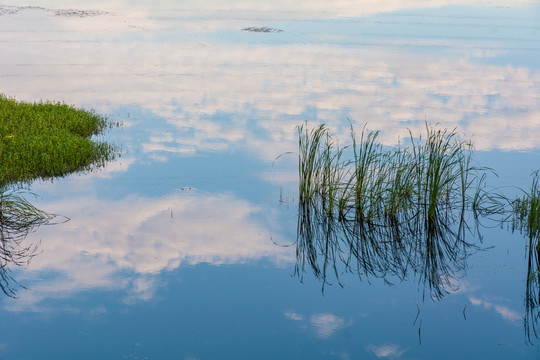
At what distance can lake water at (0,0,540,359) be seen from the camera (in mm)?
6879

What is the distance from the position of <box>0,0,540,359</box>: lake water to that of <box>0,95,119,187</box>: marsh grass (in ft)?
1.35

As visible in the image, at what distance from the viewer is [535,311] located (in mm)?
7371

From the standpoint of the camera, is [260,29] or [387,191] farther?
[260,29]

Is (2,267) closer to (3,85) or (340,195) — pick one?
(340,195)

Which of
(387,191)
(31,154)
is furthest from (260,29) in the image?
(387,191)

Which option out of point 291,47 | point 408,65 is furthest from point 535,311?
point 291,47

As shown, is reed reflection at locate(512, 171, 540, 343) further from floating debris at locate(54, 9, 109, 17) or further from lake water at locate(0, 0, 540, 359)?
floating debris at locate(54, 9, 109, 17)

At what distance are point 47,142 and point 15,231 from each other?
3.04 metres

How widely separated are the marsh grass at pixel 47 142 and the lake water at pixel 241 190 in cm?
41

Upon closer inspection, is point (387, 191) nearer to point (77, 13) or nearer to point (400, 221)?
point (400, 221)

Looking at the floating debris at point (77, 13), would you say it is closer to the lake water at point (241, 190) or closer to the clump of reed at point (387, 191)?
the lake water at point (241, 190)

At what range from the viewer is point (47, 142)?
37.9 ft

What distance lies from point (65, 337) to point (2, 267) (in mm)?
1778

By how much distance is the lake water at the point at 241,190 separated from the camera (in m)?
6.88
